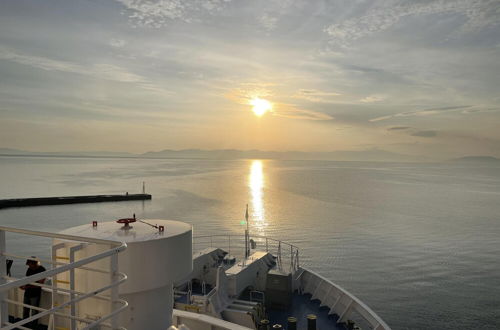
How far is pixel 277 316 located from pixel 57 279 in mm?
10788

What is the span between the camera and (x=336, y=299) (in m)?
15.5

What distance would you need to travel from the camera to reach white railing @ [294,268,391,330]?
1366 cm

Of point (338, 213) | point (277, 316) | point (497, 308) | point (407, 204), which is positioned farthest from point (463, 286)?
point (407, 204)

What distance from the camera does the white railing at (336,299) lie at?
13664mm

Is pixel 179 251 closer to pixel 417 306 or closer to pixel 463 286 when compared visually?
pixel 417 306

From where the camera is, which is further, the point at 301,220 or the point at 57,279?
the point at 301,220

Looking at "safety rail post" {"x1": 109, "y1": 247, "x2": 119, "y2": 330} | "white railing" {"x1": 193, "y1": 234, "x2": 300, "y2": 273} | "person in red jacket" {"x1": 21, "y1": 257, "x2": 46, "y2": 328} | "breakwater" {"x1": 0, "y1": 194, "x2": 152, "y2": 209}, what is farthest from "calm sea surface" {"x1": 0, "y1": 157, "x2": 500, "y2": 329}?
"safety rail post" {"x1": 109, "y1": 247, "x2": 119, "y2": 330}

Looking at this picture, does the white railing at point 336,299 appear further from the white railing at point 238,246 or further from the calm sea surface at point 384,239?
the white railing at point 238,246

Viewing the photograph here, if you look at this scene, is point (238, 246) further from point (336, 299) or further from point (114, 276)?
point (114, 276)

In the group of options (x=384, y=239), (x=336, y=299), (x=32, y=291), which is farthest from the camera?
(x=384, y=239)

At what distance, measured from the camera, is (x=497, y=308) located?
27.1m

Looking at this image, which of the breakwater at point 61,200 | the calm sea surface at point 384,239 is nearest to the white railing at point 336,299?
the calm sea surface at point 384,239

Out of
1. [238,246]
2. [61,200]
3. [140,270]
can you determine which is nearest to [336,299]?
[140,270]

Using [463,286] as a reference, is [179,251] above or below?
above
